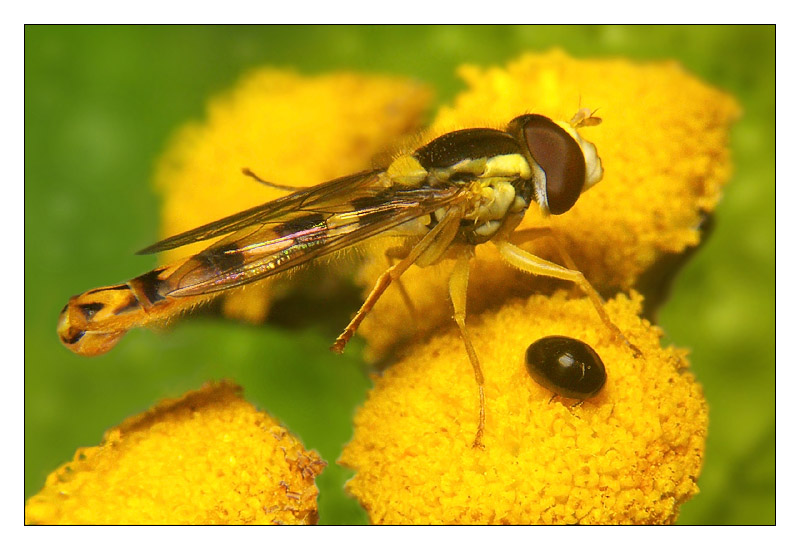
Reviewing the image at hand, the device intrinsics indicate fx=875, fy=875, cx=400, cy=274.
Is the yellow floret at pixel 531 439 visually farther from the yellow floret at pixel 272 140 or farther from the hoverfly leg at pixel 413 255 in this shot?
the yellow floret at pixel 272 140

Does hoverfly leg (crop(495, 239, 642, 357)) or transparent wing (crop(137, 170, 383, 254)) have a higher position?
transparent wing (crop(137, 170, 383, 254))

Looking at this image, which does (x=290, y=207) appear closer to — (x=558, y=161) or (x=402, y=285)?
(x=402, y=285)

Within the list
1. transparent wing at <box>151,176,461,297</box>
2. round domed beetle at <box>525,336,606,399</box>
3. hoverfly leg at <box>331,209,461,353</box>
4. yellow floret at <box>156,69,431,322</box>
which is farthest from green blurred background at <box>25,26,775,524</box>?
round domed beetle at <box>525,336,606,399</box>

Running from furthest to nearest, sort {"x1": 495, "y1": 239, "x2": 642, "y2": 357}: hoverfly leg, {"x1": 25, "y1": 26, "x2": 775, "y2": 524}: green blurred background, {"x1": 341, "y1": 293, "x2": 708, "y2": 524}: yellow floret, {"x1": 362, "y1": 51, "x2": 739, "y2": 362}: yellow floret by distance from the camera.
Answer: {"x1": 25, "y1": 26, "x2": 775, "y2": 524}: green blurred background → {"x1": 362, "y1": 51, "x2": 739, "y2": 362}: yellow floret → {"x1": 495, "y1": 239, "x2": 642, "y2": 357}: hoverfly leg → {"x1": 341, "y1": 293, "x2": 708, "y2": 524}: yellow floret

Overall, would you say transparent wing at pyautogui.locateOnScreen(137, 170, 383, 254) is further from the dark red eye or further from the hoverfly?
the dark red eye

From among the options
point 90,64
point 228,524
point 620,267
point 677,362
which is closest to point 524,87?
point 620,267

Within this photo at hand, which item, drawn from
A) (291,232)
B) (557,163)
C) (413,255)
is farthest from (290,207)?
(557,163)

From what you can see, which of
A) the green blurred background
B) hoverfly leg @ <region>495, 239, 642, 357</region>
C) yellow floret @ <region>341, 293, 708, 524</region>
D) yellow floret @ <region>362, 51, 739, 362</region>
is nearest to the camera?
yellow floret @ <region>341, 293, 708, 524</region>
